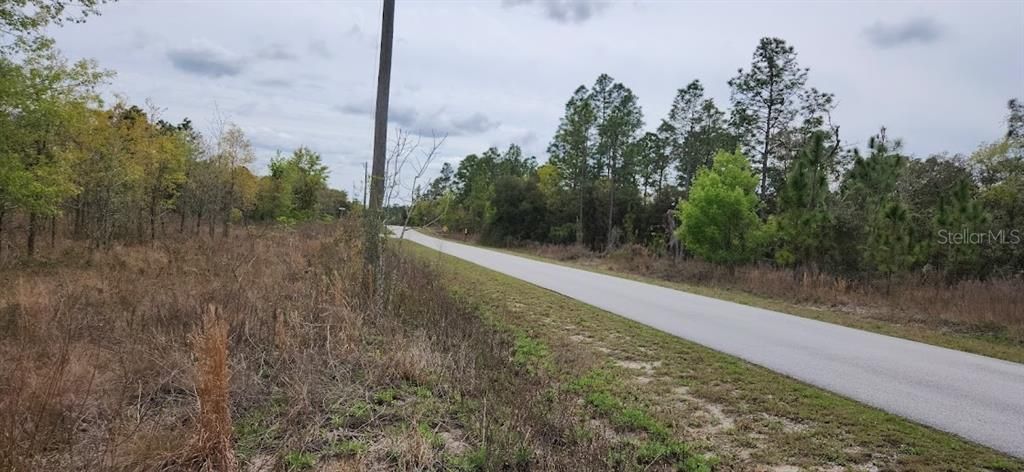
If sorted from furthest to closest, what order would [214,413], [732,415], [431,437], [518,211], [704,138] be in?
[518,211]
[704,138]
[732,415]
[431,437]
[214,413]

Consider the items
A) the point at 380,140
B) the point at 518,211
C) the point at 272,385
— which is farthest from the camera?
the point at 518,211

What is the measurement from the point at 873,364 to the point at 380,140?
7232mm

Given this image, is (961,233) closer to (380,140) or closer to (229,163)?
(380,140)

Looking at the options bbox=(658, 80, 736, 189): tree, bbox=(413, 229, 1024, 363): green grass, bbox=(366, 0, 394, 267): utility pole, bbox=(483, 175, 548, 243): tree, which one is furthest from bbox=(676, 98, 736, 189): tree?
bbox=(366, 0, 394, 267): utility pole

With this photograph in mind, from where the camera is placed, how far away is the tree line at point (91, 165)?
484 inches

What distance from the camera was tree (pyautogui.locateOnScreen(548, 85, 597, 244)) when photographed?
38062 mm

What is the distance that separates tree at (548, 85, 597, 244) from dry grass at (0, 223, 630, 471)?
3064 centimetres

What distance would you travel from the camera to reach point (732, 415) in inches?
179

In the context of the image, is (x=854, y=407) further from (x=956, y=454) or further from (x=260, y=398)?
(x=260, y=398)

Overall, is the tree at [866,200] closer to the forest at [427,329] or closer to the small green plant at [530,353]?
the forest at [427,329]

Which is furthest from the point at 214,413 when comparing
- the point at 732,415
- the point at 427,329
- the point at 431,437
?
the point at 732,415

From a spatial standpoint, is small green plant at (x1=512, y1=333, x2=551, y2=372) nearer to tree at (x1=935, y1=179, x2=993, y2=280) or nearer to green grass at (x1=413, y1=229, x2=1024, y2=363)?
green grass at (x1=413, y1=229, x2=1024, y2=363)

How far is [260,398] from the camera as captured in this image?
4070mm

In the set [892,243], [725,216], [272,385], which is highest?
[725,216]
